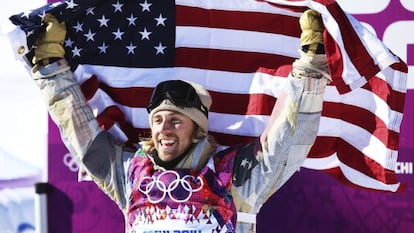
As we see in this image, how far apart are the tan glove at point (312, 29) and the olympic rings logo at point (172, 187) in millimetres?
459

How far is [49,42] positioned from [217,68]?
0.50 m

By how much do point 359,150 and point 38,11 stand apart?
986 mm

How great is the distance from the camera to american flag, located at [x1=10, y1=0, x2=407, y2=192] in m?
2.31

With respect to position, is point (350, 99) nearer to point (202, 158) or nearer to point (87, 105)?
point (202, 158)

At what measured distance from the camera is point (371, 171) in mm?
2297

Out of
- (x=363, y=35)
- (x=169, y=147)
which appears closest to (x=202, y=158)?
(x=169, y=147)

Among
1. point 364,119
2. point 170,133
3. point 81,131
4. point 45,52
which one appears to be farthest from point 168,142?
point 364,119

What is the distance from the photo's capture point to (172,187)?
Result: 2.15 m

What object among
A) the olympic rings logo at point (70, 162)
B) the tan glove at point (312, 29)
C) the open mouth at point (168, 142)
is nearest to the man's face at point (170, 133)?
the open mouth at point (168, 142)

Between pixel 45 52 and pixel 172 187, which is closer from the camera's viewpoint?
pixel 172 187

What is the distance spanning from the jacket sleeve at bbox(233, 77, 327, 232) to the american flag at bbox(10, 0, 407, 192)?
163 mm

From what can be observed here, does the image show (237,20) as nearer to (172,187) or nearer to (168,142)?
(168,142)

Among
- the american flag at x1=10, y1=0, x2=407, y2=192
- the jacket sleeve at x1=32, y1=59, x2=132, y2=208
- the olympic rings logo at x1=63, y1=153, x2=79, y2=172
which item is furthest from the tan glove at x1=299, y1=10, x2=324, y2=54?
the olympic rings logo at x1=63, y1=153, x2=79, y2=172

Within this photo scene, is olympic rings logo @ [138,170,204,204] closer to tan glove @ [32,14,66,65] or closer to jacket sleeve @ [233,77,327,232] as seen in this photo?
jacket sleeve @ [233,77,327,232]
